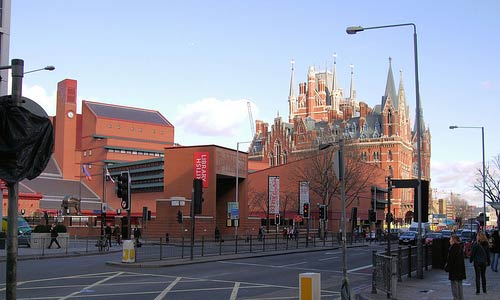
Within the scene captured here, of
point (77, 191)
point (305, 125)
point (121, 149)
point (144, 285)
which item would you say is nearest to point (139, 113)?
point (121, 149)

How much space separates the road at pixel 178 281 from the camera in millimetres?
16656

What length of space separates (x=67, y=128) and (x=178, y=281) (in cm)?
11433

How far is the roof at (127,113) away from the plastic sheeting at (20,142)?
12300 centimetres

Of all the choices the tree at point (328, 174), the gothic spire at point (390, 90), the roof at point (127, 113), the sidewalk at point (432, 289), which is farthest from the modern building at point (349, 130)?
the sidewalk at point (432, 289)

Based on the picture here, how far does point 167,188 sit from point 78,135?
76467mm

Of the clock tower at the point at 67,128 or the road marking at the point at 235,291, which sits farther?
the clock tower at the point at 67,128

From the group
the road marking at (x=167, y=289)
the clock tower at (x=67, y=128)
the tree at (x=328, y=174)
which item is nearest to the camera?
the road marking at (x=167, y=289)

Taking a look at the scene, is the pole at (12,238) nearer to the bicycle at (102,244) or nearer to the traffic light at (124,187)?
the traffic light at (124,187)

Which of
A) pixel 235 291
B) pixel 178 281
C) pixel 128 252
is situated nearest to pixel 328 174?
pixel 128 252

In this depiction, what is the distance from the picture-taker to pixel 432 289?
18.3 m

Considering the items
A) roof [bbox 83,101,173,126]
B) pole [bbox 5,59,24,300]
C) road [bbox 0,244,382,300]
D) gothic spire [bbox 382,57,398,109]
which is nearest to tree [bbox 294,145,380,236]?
road [bbox 0,244,382,300]

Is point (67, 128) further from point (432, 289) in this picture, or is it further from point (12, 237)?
point (12, 237)

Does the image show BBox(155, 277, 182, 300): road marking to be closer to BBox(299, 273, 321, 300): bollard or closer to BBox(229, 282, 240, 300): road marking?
BBox(229, 282, 240, 300): road marking

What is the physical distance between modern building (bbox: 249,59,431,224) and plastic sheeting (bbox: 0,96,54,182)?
414 ft
